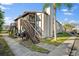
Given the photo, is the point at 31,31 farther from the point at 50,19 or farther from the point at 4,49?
the point at 4,49

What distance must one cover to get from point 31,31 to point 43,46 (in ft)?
0.78

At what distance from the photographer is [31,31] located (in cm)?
369

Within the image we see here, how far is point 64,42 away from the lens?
3691 mm

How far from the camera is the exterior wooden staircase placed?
3684 mm

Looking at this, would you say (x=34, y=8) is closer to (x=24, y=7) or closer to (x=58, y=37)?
(x=24, y=7)

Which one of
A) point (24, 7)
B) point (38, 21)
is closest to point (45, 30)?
point (38, 21)

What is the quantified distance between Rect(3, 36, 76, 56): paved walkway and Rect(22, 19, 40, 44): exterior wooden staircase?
0.09m

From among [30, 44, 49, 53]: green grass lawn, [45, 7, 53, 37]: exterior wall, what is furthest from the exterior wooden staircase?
[45, 7, 53, 37]: exterior wall

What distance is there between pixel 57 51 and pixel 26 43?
15.7 inches

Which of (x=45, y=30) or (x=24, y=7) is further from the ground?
(x=24, y=7)

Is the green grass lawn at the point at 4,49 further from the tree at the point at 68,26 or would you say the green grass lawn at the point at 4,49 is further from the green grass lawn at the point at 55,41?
the tree at the point at 68,26

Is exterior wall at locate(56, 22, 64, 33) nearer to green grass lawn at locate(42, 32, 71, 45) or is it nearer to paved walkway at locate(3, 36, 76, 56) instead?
green grass lawn at locate(42, 32, 71, 45)

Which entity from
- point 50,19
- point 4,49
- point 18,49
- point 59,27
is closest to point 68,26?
point 59,27

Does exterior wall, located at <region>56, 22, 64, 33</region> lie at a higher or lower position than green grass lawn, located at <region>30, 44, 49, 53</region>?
higher
